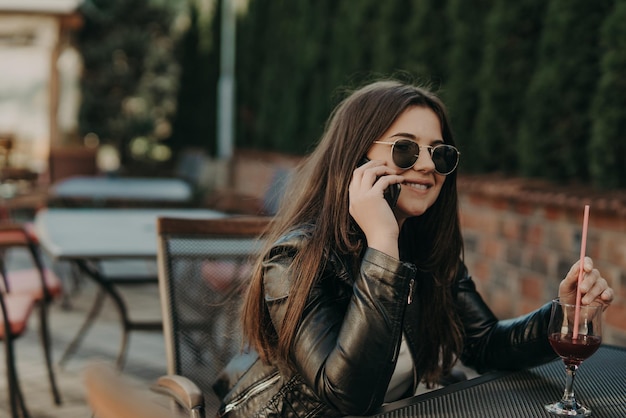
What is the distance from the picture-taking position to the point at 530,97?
5.14m

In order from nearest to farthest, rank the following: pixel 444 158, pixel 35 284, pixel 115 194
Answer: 1. pixel 444 158
2. pixel 35 284
3. pixel 115 194

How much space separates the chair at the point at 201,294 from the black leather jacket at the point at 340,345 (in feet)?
1.31

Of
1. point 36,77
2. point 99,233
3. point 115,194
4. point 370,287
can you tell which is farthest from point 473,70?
point 36,77

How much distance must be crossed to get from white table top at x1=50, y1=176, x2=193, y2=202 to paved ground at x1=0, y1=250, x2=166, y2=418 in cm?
101

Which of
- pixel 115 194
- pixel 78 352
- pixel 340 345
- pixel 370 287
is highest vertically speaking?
pixel 370 287

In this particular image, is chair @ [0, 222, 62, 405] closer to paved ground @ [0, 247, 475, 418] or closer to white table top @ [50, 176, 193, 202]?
paved ground @ [0, 247, 475, 418]

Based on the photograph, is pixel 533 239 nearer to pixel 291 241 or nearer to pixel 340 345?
pixel 291 241

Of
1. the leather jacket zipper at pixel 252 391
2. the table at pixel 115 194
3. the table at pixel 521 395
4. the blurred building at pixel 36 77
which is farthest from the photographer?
the blurred building at pixel 36 77

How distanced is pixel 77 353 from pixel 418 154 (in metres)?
3.74

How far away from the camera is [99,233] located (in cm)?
458

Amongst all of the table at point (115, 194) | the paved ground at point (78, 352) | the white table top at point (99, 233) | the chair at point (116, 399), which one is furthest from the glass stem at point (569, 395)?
the table at point (115, 194)

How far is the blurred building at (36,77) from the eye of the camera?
1269cm

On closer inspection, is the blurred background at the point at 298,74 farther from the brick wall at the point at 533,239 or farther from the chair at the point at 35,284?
the chair at the point at 35,284

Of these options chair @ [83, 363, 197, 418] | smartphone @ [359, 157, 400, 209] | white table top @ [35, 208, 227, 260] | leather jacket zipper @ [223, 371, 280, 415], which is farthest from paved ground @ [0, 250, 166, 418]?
chair @ [83, 363, 197, 418]
